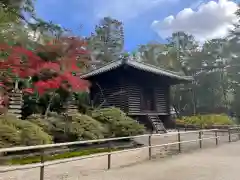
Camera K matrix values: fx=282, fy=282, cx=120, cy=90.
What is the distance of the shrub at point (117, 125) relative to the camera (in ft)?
40.5

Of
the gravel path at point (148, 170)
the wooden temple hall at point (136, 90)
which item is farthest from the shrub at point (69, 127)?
the wooden temple hall at point (136, 90)

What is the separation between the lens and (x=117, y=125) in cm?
1248

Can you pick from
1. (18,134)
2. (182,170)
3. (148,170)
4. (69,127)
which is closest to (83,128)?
(69,127)

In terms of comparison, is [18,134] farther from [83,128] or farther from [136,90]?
[136,90]

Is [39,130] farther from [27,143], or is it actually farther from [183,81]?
[183,81]

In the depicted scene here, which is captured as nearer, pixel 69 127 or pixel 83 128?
pixel 69 127

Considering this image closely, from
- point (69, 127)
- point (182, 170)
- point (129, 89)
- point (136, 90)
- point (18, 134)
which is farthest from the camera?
point (136, 90)

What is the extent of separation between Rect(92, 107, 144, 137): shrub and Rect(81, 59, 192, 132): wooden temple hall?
3.81 meters

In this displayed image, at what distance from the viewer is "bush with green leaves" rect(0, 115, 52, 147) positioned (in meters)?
8.73

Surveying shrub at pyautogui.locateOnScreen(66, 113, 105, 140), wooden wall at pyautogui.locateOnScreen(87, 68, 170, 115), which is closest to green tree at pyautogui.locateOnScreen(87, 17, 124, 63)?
wooden wall at pyautogui.locateOnScreen(87, 68, 170, 115)

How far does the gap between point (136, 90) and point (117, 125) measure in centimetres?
585

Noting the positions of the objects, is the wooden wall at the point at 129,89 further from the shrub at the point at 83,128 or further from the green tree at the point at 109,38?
the green tree at the point at 109,38

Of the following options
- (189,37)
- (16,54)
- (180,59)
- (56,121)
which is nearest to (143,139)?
(56,121)

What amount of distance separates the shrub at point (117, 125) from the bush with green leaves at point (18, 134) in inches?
135
